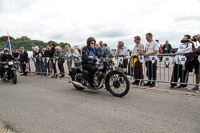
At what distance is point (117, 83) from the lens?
15.5 ft

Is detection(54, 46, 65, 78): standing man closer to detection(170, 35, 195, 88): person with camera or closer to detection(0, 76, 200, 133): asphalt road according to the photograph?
detection(0, 76, 200, 133): asphalt road

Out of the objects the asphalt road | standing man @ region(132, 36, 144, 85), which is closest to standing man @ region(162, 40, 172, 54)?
standing man @ region(132, 36, 144, 85)

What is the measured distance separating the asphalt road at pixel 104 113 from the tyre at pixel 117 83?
0.22m

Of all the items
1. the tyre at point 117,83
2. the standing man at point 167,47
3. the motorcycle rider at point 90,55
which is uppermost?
the standing man at point 167,47

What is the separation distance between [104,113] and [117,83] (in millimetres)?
1423

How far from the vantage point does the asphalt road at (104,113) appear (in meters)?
2.77

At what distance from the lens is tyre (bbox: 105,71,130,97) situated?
4543 millimetres

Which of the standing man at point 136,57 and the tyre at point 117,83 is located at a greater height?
the standing man at point 136,57

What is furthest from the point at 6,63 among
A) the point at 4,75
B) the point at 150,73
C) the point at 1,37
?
the point at 1,37

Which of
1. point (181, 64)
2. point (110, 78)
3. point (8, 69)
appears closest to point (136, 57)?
point (181, 64)

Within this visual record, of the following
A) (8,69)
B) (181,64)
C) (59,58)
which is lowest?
(8,69)

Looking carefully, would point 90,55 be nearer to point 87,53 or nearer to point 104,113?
point 87,53

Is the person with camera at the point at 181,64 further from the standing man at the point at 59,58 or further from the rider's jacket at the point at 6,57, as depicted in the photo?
the rider's jacket at the point at 6,57

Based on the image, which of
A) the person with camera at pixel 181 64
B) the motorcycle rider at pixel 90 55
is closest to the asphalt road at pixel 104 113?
the motorcycle rider at pixel 90 55
